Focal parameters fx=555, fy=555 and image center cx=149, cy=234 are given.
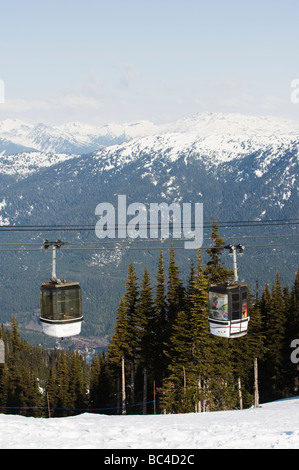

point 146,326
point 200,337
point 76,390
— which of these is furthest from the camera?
point 76,390

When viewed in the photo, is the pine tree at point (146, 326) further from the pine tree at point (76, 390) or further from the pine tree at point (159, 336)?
the pine tree at point (76, 390)

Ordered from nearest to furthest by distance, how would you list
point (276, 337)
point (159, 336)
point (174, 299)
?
1. point (159, 336)
2. point (174, 299)
3. point (276, 337)

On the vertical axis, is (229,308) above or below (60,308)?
below

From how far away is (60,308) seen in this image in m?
26.7

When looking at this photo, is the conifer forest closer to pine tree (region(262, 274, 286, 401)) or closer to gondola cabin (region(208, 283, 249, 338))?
pine tree (region(262, 274, 286, 401))

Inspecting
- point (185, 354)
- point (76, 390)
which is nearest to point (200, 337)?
point (185, 354)

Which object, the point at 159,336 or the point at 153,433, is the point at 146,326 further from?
the point at 153,433

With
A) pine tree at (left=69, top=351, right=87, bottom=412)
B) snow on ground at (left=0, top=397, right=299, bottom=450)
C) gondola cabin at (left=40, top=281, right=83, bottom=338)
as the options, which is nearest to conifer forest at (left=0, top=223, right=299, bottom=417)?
pine tree at (left=69, top=351, right=87, bottom=412)

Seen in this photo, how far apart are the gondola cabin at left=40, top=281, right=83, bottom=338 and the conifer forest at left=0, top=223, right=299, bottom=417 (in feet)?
38.9

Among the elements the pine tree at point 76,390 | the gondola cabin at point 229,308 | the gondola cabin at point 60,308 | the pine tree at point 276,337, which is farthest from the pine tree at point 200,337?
the pine tree at point 76,390

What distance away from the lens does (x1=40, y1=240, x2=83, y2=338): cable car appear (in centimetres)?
2669

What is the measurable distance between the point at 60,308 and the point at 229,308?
867cm
